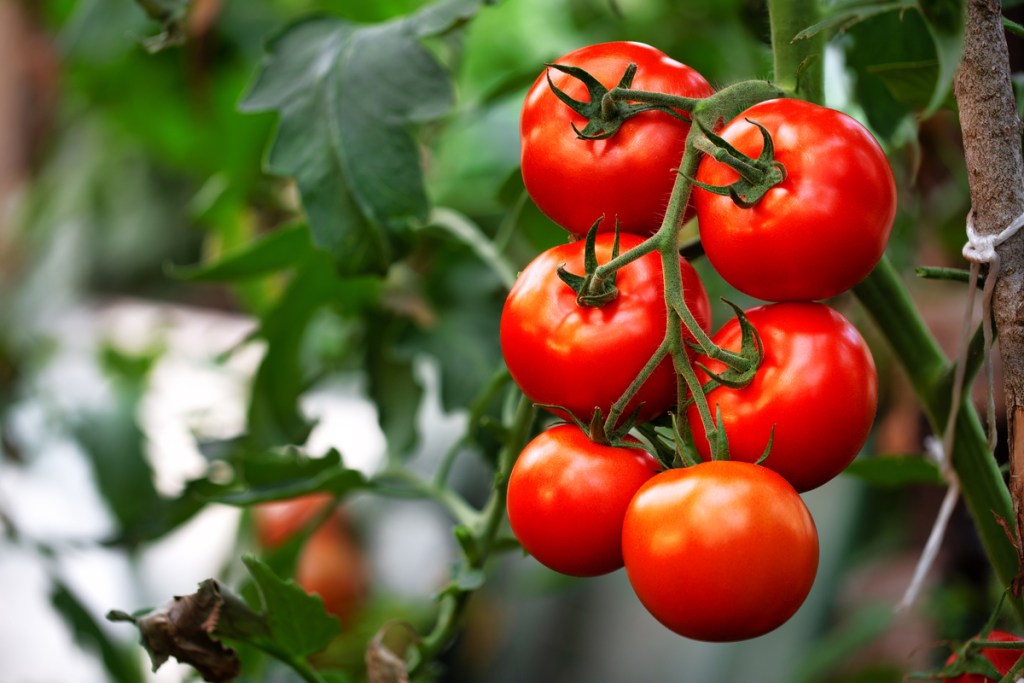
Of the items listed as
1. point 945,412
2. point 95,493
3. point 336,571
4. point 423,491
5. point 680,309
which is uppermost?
point 680,309

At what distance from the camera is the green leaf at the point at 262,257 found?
628mm

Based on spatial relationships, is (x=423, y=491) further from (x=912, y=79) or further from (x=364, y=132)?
(x=912, y=79)

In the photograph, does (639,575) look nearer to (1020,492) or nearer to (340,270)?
(1020,492)

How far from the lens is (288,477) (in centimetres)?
54

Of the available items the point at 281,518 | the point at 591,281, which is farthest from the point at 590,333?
the point at 281,518

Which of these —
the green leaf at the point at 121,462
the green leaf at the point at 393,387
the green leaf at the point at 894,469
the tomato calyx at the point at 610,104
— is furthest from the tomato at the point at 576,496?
the green leaf at the point at 121,462

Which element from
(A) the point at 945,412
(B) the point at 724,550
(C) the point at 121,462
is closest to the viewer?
(B) the point at 724,550

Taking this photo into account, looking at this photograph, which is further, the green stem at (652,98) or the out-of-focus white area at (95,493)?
the out-of-focus white area at (95,493)

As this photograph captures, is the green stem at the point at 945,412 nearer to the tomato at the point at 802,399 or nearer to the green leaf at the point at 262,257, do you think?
the tomato at the point at 802,399

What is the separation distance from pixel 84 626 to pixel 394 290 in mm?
350

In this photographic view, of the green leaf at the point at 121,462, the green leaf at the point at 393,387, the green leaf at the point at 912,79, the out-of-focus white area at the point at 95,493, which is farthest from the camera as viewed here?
the out-of-focus white area at the point at 95,493

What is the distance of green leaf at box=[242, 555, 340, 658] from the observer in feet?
1.39

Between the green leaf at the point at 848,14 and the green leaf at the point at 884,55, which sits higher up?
the green leaf at the point at 848,14

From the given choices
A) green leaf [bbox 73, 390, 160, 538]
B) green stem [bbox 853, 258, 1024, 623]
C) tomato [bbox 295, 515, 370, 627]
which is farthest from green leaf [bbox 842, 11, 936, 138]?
tomato [bbox 295, 515, 370, 627]
